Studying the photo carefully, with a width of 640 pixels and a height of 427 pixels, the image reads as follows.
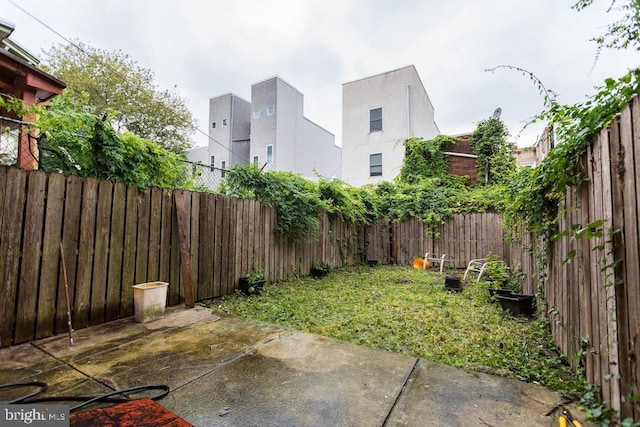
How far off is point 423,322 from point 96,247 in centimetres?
398

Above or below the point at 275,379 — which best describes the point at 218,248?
above

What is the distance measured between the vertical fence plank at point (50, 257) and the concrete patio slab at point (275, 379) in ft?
0.67

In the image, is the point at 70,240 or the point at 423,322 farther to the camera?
the point at 423,322

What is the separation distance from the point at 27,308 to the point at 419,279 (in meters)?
6.30

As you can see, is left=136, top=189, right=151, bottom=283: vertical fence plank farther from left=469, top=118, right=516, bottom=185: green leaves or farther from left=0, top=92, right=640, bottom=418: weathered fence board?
left=469, top=118, right=516, bottom=185: green leaves

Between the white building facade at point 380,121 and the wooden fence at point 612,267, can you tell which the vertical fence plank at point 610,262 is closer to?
the wooden fence at point 612,267

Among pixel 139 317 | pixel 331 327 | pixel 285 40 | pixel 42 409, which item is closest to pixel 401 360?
pixel 331 327

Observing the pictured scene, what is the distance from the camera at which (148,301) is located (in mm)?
3322

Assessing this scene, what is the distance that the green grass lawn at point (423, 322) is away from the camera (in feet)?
7.58

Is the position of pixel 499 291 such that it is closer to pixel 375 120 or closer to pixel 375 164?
pixel 375 164

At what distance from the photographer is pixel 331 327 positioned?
320cm

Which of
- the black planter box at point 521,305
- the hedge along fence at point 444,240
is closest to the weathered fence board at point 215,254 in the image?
the black planter box at point 521,305

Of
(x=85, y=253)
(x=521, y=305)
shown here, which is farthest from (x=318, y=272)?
(x=85, y=253)

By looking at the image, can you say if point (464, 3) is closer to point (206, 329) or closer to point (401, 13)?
point (401, 13)
